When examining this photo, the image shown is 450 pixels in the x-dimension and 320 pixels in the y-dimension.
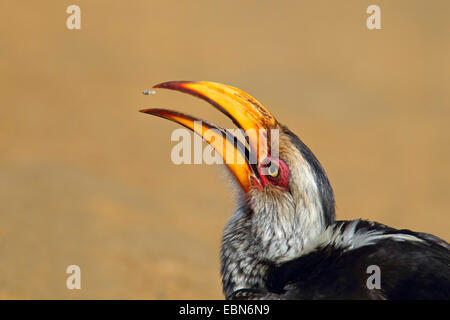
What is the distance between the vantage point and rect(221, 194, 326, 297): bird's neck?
12.3 ft

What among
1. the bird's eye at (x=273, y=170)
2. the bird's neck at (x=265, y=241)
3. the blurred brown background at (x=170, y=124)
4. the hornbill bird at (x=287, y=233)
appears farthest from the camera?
the blurred brown background at (x=170, y=124)

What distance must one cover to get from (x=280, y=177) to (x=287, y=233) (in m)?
0.31

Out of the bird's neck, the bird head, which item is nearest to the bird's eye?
the bird head

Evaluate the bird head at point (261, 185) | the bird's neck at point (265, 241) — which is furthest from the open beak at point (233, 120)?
the bird's neck at point (265, 241)

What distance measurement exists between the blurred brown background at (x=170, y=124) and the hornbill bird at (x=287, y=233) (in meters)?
0.39

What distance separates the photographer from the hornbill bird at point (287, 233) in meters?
3.43

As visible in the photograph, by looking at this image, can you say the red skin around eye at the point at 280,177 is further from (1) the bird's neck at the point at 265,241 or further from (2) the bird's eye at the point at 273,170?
(1) the bird's neck at the point at 265,241

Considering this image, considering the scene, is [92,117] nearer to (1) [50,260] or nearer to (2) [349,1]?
(1) [50,260]

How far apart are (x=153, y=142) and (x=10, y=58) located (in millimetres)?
3629

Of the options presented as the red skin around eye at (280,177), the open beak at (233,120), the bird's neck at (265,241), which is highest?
the open beak at (233,120)

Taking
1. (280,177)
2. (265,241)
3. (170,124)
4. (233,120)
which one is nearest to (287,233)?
(265,241)

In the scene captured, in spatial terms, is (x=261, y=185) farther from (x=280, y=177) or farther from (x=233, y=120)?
(x=233, y=120)

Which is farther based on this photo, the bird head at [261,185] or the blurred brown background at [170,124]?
the blurred brown background at [170,124]

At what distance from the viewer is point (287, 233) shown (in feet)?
12.4
